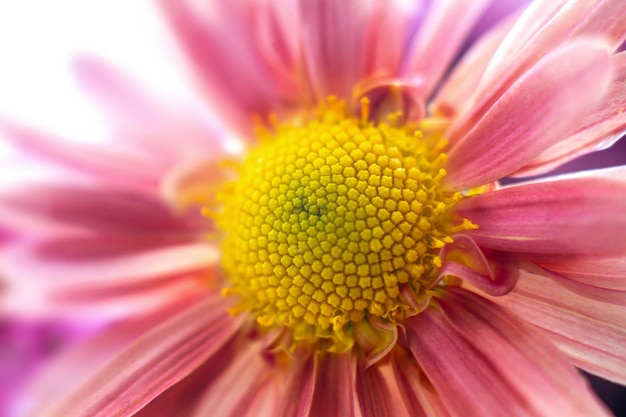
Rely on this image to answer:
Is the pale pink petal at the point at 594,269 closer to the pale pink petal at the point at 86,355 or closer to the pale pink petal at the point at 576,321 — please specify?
the pale pink petal at the point at 576,321

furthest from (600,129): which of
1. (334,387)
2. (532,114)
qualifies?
(334,387)

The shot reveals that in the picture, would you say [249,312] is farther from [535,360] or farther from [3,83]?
[3,83]

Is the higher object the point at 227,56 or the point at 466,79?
the point at 227,56

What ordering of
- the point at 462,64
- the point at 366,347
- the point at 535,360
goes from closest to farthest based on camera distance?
the point at 535,360, the point at 366,347, the point at 462,64

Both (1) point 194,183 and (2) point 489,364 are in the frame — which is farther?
(1) point 194,183

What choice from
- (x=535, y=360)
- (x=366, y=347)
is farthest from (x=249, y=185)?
(x=535, y=360)

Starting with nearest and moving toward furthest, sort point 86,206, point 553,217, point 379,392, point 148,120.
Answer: point 553,217
point 379,392
point 86,206
point 148,120

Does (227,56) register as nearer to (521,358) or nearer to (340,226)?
(340,226)
